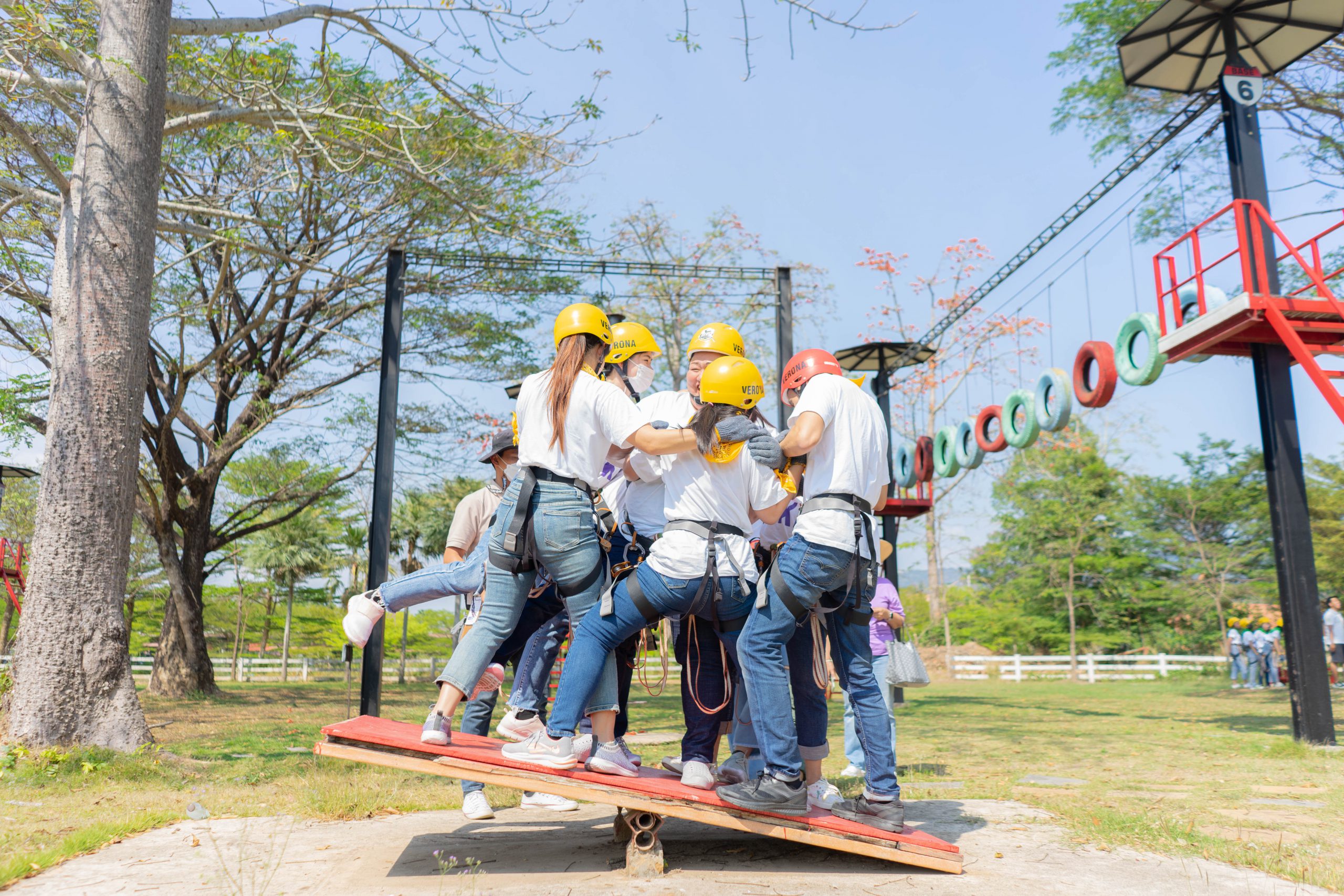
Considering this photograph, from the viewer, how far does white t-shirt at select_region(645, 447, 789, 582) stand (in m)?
3.52

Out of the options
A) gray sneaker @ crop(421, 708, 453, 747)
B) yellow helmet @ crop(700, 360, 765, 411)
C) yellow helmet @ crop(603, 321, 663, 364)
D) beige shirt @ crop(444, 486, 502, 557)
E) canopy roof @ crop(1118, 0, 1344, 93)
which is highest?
canopy roof @ crop(1118, 0, 1344, 93)

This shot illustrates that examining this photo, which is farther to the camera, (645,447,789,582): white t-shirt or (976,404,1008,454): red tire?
(976,404,1008,454): red tire

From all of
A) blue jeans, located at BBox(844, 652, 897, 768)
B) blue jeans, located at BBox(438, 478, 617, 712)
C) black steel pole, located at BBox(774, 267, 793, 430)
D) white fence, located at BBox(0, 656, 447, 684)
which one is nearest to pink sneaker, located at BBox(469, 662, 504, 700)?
blue jeans, located at BBox(438, 478, 617, 712)

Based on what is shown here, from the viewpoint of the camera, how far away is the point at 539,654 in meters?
4.33

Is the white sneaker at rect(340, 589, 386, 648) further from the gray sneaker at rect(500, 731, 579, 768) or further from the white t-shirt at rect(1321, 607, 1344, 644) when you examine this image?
the white t-shirt at rect(1321, 607, 1344, 644)

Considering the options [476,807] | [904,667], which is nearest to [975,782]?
[904,667]

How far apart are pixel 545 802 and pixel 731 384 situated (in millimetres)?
2460

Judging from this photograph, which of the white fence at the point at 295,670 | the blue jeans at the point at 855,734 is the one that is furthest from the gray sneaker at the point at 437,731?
the white fence at the point at 295,670

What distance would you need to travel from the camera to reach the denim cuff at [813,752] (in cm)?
393

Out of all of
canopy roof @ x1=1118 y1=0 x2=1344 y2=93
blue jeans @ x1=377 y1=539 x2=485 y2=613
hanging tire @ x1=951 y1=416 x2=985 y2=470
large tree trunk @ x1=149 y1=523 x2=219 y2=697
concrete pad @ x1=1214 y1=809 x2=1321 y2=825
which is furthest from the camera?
large tree trunk @ x1=149 y1=523 x2=219 y2=697

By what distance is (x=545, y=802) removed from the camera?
4535 millimetres

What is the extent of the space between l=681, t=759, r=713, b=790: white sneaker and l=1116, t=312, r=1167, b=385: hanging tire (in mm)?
7680

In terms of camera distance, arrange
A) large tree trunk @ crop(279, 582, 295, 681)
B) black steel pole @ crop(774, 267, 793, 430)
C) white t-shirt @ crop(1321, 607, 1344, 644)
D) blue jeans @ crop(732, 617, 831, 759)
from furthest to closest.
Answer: large tree trunk @ crop(279, 582, 295, 681), white t-shirt @ crop(1321, 607, 1344, 644), black steel pole @ crop(774, 267, 793, 430), blue jeans @ crop(732, 617, 831, 759)

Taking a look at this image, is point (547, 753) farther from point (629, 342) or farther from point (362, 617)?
point (629, 342)
